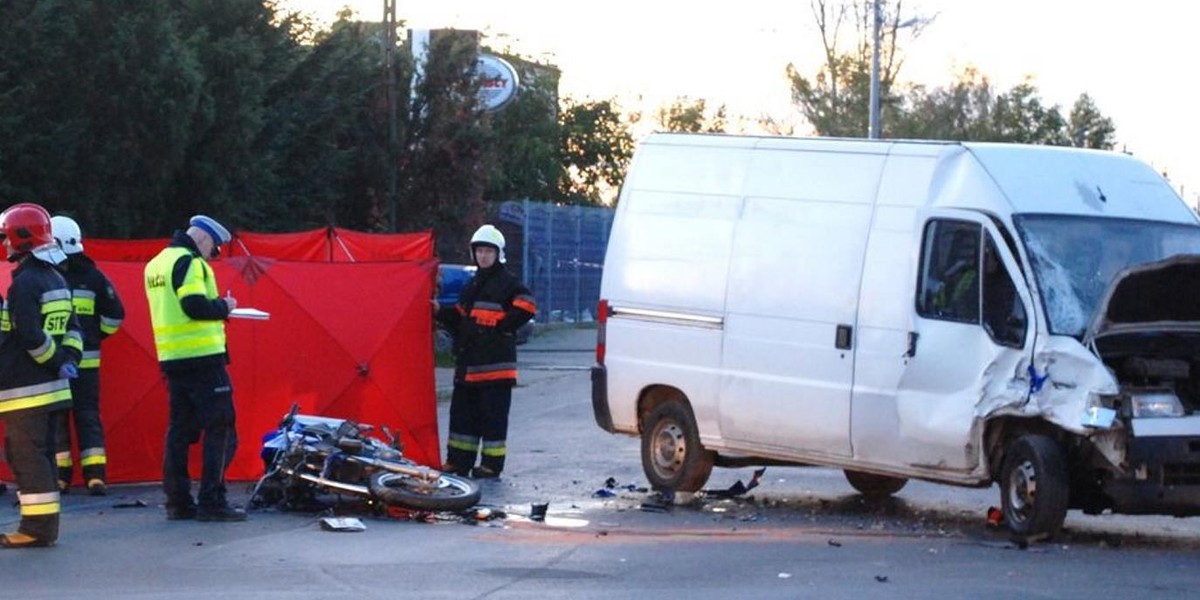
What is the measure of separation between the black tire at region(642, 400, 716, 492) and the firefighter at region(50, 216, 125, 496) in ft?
12.4

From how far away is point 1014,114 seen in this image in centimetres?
5875

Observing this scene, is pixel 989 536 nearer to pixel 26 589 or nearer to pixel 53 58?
pixel 26 589

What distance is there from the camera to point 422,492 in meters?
11.7

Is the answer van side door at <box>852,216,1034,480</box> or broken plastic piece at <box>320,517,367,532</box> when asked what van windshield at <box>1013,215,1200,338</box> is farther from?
broken plastic piece at <box>320,517,367,532</box>

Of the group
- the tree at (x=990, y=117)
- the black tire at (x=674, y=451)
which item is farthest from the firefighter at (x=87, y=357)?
the tree at (x=990, y=117)

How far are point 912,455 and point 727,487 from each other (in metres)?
2.79

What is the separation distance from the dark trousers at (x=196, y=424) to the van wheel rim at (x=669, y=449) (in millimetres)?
3123

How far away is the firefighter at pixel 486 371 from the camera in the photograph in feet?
46.5

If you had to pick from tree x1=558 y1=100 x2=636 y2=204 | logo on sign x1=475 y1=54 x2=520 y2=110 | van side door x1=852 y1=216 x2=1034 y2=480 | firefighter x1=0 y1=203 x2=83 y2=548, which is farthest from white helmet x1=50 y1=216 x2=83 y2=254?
tree x1=558 y1=100 x2=636 y2=204

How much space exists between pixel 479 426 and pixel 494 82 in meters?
18.1

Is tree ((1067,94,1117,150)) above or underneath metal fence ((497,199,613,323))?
above

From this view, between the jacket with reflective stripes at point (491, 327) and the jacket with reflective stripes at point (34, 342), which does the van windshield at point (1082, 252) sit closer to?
the jacket with reflective stripes at point (491, 327)

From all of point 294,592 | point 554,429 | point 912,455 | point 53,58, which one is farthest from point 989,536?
point 53,58

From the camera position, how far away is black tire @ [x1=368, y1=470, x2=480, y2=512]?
11.6 meters
